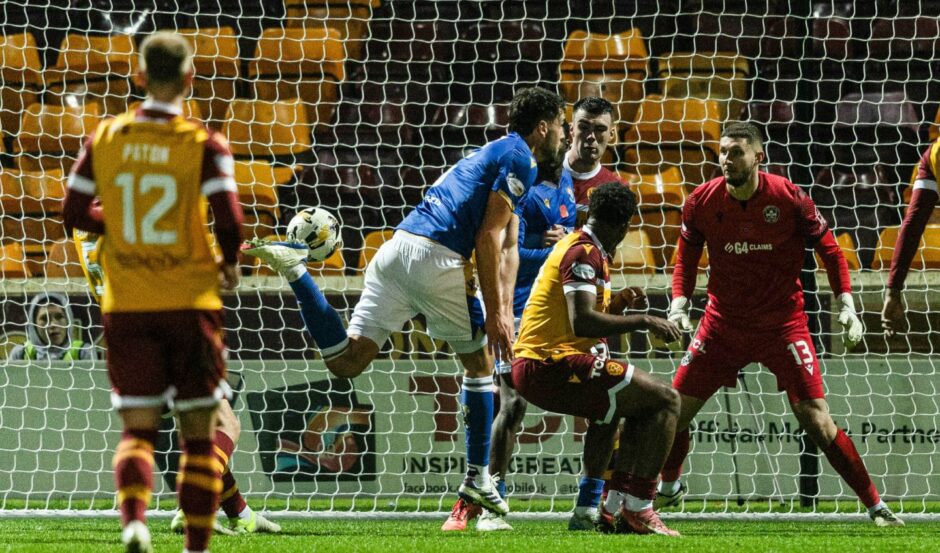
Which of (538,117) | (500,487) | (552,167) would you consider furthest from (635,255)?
(538,117)

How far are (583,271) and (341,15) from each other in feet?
18.6

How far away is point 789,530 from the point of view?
17.9 feet

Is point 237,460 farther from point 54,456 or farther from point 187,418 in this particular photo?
point 187,418

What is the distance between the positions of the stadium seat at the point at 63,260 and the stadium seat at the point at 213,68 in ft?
4.76

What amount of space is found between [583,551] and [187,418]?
1.64m

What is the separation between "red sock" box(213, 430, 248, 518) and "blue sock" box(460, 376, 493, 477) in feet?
3.28

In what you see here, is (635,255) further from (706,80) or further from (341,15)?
(341,15)

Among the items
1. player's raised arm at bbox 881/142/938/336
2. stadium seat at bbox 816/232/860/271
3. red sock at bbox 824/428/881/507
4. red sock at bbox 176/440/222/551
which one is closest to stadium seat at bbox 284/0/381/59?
stadium seat at bbox 816/232/860/271

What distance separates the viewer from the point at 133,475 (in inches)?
121

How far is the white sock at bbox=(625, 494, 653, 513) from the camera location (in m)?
4.76

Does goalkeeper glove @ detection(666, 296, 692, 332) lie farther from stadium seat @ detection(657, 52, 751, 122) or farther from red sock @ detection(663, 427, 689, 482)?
stadium seat @ detection(657, 52, 751, 122)

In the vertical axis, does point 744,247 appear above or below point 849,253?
below

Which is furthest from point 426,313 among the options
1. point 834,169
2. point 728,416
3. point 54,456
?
point 834,169

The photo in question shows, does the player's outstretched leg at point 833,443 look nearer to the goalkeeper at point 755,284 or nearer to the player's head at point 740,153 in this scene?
the goalkeeper at point 755,284
